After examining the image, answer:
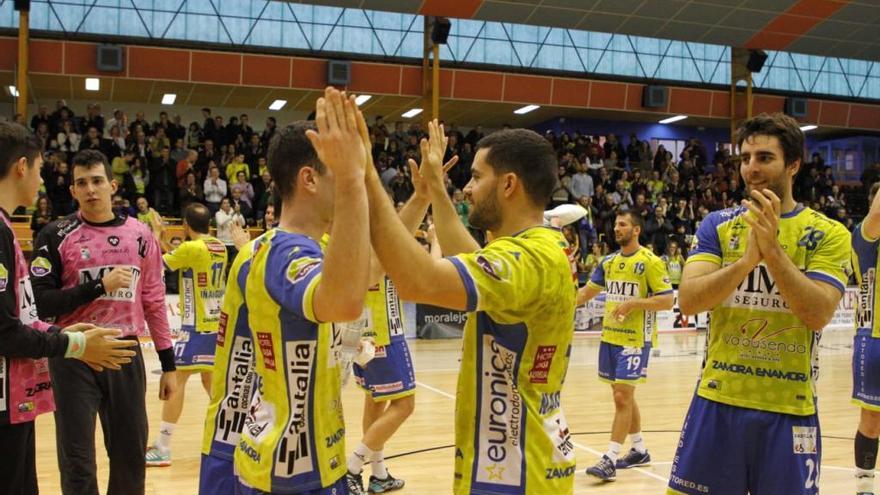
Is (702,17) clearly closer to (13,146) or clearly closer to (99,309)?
(99,309)

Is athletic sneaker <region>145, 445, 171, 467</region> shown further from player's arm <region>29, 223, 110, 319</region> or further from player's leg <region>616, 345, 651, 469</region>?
player's leg <region>616, 345, 651, 469</region>

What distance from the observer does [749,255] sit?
10.5ft

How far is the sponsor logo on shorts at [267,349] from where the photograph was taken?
2.60 m

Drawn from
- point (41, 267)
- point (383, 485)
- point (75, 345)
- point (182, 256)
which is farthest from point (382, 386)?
point (75, 345)

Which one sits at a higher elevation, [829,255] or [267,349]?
[829,255]

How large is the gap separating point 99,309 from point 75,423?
0.68 metres

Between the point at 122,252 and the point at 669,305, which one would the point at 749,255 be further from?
the point at 669,305

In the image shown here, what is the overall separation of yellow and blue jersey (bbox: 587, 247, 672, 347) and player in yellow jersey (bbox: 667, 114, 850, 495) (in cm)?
365

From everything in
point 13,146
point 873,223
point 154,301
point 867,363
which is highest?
point 13,146

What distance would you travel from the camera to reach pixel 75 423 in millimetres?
4426

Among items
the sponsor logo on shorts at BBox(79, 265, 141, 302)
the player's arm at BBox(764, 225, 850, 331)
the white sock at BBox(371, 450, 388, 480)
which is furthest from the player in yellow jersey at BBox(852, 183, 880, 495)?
the sponsor logo on shorts at BBox(79, 265, 141, 302)

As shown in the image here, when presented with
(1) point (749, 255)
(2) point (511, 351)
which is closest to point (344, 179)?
(2) point (511, 351)

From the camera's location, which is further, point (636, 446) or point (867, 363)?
point (636, 446)

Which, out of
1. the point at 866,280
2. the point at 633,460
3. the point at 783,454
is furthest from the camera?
the point at 633,460
